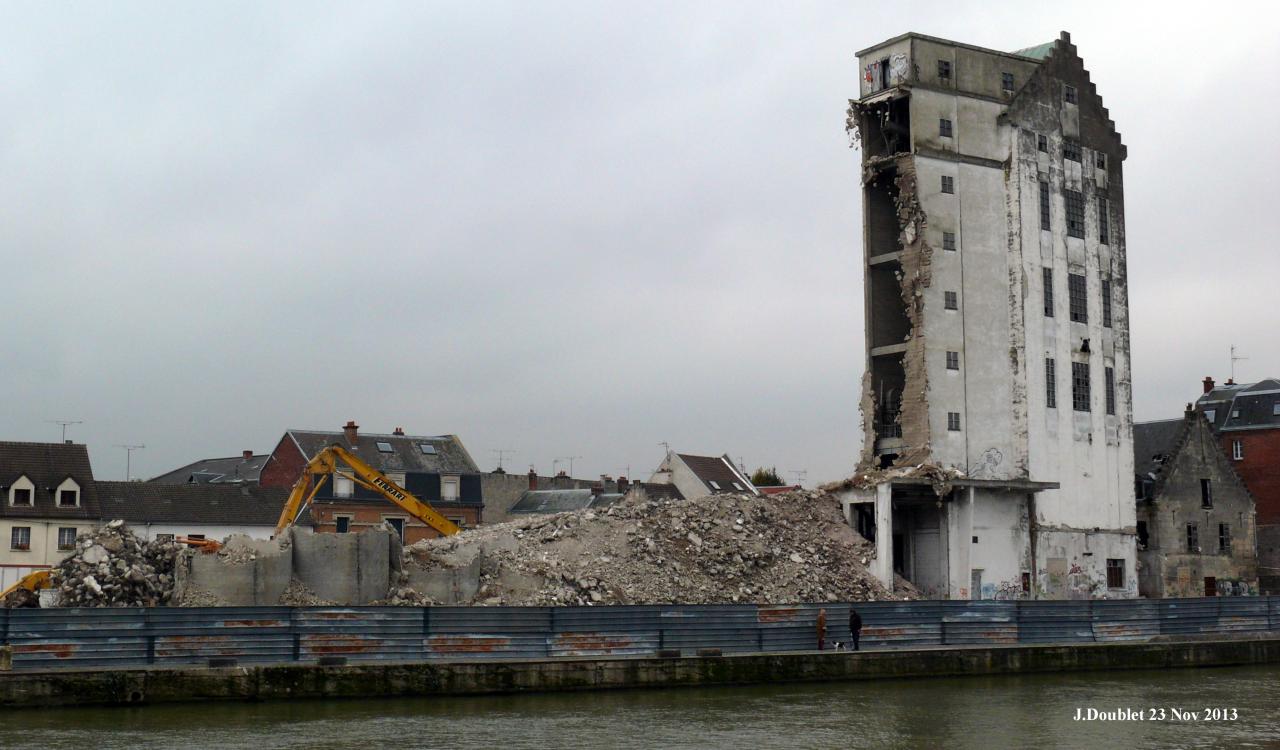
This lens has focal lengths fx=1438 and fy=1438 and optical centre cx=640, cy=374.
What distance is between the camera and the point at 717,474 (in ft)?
285

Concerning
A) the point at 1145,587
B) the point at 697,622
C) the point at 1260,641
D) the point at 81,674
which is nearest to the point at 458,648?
the point at 697,622

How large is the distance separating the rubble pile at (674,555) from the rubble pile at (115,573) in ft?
18.8

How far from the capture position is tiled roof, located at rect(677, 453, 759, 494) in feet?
279

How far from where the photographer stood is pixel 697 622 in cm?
3362

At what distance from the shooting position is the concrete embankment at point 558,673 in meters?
26.7

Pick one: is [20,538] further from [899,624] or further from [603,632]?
[899,624]

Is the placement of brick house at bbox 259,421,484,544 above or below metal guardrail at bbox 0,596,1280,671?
above

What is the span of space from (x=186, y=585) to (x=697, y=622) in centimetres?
1236

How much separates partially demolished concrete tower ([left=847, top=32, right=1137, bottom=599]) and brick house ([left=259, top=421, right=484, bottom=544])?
110 ft

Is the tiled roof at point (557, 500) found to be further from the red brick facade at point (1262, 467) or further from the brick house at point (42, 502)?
the red brick facade at point (1262, 467)

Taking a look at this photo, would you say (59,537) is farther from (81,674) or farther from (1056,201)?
(1056,201)

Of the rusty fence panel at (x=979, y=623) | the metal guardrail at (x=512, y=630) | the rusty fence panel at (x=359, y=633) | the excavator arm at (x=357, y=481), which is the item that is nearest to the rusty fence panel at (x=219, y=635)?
the metal guardrail at (x=512, y=630)

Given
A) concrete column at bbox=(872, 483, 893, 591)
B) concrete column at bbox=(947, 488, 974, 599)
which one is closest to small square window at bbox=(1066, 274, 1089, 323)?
concrete column at bbox=(947, 488, 974, 599)

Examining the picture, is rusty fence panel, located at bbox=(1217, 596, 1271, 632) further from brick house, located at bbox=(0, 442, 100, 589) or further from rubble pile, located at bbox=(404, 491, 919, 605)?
brick house, located at bbox=(0, 442, 100, 589)
